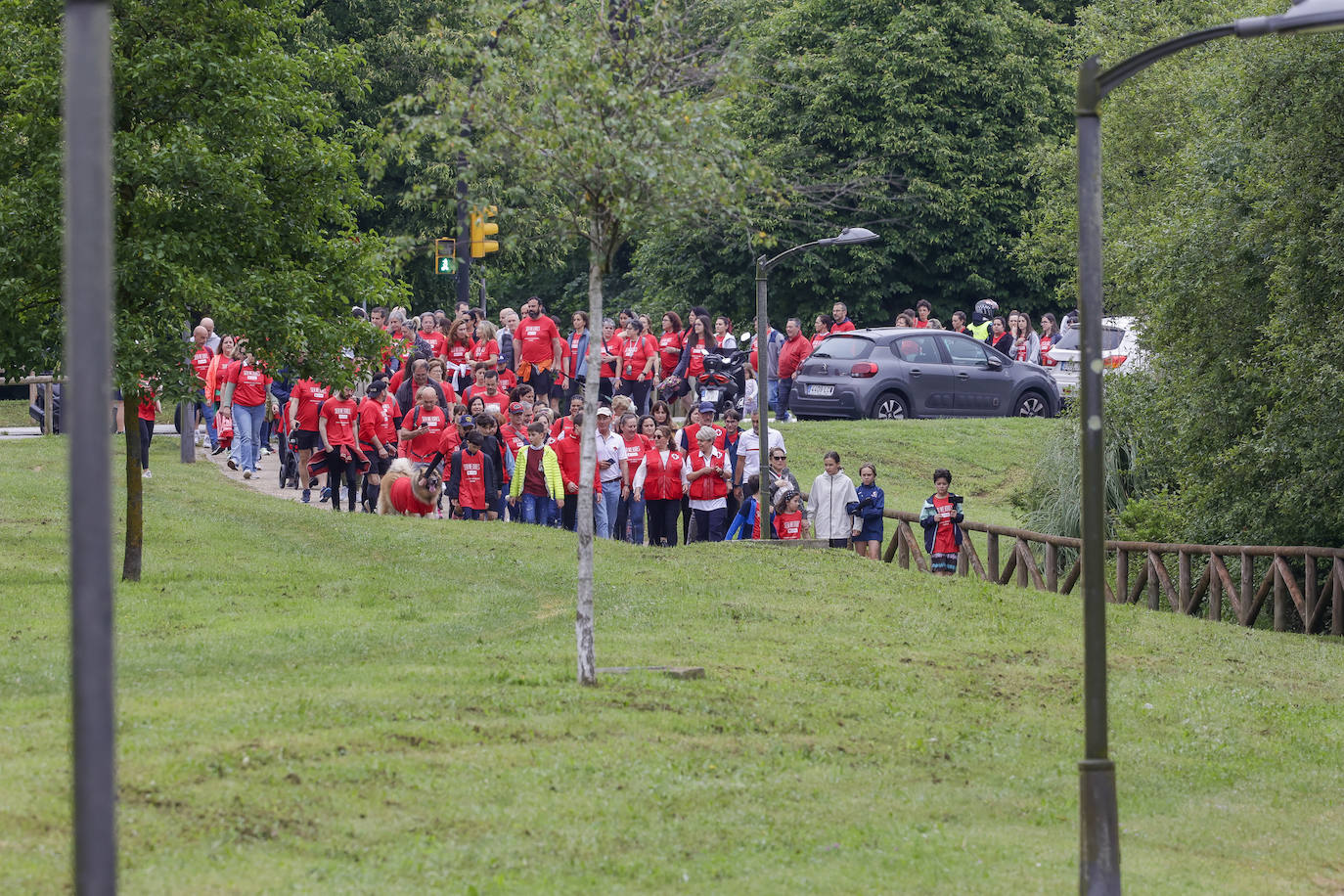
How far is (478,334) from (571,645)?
39.5 feet

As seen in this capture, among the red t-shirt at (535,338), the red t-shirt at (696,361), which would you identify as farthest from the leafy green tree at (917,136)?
the red t-shirt at (535,338)

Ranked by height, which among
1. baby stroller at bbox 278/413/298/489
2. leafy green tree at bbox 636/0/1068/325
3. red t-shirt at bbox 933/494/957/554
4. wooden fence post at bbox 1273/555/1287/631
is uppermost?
leafy green tree at bbox 636/0/1068/325

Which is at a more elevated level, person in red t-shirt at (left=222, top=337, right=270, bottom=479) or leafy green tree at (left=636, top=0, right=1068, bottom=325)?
leafy green tree at (left=636, top=0, right=1068, bottom=325)

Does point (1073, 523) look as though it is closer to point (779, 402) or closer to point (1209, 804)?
point (779, 402)

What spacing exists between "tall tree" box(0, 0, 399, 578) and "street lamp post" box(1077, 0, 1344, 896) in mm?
9499

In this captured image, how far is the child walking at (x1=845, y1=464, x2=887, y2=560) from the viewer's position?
22875mm

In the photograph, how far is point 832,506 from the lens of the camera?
23.1 meters

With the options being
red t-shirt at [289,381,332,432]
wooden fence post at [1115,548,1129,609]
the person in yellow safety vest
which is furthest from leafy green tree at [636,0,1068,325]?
red t-shirt at [289,381,332,432]

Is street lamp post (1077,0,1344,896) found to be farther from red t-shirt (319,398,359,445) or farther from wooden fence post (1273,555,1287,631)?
red t-shirt (319,398,359,445)

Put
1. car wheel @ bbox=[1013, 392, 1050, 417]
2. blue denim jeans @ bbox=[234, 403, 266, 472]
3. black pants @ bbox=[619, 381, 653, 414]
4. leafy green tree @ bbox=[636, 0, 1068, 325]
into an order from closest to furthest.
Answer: blue denim jeans @ bbox=[234, 403, 266, 472], black pants @ bbox=[619, 381, 653, 414], car wheel @ bbox=[1013, 392, 1050, 417], leafy green tree @ bbox=[636, 0, 1068, 325]

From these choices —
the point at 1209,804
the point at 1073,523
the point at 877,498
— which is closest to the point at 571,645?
the point at 1209,804

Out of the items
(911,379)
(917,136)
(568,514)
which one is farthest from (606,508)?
(917,136)

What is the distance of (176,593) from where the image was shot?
1695 centimetres

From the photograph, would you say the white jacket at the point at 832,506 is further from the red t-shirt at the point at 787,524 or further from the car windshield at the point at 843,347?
the car windshield at the point at 843,347
